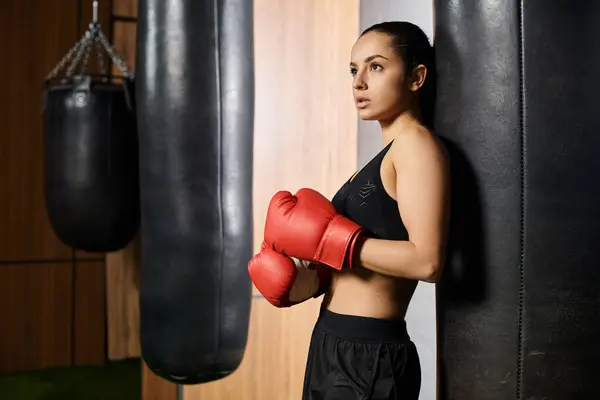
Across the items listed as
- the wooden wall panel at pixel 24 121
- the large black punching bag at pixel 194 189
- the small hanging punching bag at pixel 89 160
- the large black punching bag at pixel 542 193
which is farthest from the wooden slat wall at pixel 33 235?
the large black punching bag at pixel 542 193

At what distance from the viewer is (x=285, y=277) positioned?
48.1 inches

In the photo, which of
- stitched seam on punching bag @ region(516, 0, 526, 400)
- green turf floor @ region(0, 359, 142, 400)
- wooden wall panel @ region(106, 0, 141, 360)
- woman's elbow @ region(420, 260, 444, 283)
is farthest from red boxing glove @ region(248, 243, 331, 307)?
wooden wall panel @ region(106, 0, 141, 360)

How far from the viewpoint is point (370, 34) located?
3.98ft

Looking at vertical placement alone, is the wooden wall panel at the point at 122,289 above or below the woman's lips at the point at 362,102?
below

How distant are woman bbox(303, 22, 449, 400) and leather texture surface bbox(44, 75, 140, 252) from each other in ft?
5.76

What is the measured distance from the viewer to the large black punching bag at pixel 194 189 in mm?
2021

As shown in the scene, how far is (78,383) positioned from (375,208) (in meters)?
3.43

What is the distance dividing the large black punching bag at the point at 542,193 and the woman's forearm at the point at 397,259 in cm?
12

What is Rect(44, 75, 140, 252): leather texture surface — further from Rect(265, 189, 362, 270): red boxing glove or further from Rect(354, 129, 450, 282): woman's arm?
Rect(354, 129, 450, 282): woman's arm

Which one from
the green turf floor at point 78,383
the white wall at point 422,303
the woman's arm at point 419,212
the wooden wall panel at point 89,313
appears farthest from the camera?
the wooden wall panel at point 89,313

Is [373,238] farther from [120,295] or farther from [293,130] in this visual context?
[120,295]

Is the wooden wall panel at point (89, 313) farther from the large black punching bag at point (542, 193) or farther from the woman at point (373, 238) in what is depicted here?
the large black punching bag at point (542, 193)

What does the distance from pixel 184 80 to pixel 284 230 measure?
1.01m

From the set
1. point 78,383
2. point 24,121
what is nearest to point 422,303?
point 78,383
